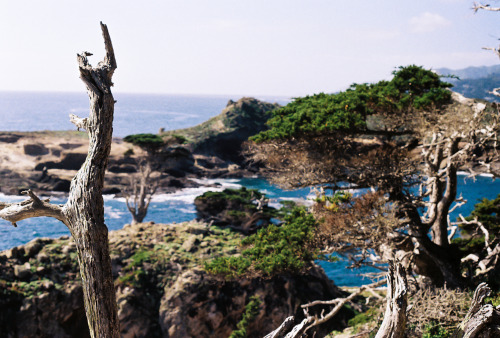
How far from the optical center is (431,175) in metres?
11.1

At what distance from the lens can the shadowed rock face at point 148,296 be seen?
1395cm

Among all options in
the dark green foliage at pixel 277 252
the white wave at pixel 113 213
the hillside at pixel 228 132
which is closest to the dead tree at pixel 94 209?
the dark green foliage at pixel 277 252

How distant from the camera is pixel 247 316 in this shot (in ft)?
46.7

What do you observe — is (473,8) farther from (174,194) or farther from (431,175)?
(174,194)

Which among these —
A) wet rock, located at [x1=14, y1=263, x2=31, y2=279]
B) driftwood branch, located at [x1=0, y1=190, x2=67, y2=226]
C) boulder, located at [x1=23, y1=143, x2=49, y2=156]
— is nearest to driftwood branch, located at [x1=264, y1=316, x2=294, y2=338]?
driftwood branch, located at [x1=0, y1=190, x2=67, y2=226]

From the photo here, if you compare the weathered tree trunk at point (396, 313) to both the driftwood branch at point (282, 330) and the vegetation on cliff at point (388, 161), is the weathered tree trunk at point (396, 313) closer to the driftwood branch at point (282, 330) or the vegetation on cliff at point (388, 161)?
the driftwood branch at point (282, 330)

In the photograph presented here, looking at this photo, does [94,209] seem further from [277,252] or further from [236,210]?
[236,210]

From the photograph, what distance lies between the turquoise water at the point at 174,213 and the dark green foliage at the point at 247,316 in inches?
272

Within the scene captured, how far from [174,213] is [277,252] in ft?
72.4

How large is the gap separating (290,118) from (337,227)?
3234 millimetres

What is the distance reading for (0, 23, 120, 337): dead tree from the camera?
Result: 4.64 m

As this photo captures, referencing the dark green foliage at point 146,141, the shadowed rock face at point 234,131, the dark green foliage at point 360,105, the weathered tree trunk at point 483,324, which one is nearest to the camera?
the weathered tree trunk at point 483,324

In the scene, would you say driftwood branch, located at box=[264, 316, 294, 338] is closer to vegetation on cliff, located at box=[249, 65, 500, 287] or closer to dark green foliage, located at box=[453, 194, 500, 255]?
vegetation on cliff, located at box=[249, 65, 500, 287]

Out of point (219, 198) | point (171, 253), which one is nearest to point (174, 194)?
point (219, 198)
